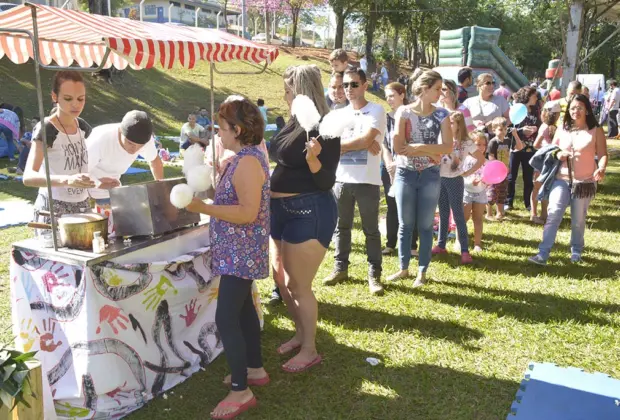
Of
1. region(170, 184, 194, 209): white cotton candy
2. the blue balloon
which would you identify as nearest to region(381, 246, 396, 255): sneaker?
the blue balloon

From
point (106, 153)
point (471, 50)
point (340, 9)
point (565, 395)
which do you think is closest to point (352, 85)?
point (106, 153)

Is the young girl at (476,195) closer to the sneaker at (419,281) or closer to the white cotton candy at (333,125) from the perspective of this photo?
the sneaker at (419,281)

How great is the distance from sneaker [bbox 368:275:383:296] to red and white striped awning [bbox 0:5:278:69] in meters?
2.03

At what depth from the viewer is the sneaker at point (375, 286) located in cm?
473

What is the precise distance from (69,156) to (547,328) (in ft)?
11.7

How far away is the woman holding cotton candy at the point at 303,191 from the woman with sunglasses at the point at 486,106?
4327 mm

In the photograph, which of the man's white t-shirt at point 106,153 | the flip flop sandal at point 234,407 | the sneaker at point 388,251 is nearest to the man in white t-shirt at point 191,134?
the sneaker at point 388,251

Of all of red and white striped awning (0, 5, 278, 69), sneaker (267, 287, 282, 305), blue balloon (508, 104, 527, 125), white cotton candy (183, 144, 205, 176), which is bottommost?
sneaker (267, 287, 282, 305)

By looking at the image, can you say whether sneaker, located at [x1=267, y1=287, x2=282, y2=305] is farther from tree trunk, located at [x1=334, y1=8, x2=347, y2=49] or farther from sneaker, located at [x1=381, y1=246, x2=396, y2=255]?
tree trunk, located at [x1=334, y1=8, x2=347, y2=49]

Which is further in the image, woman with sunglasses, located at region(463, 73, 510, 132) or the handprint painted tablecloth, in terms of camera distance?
woman with sunglasses, located at region(463, 73, 510, 132)

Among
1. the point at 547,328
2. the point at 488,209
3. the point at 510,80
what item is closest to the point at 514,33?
the point at 510,80

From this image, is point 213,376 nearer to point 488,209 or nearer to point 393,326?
point 393,326

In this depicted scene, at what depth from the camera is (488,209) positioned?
7.51 meters

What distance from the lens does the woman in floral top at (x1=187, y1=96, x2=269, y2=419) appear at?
9.21ft
